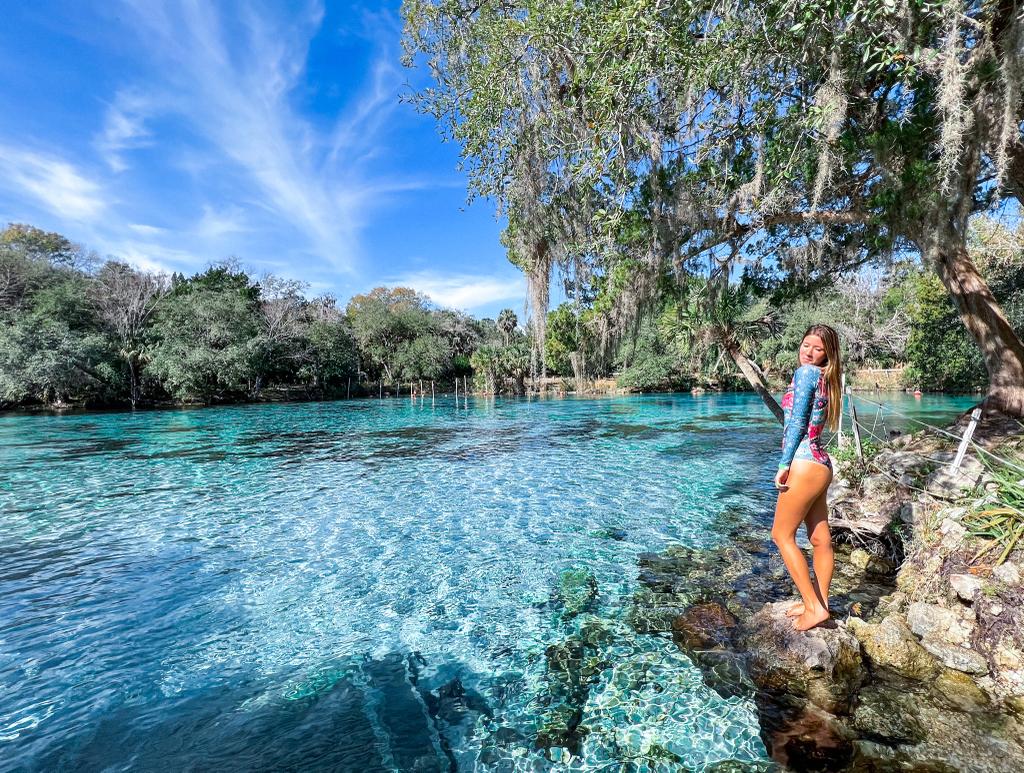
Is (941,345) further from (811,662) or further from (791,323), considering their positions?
(811,662)

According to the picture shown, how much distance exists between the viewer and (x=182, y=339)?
32500 millimetres

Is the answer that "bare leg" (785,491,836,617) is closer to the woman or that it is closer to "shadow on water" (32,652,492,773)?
the woman

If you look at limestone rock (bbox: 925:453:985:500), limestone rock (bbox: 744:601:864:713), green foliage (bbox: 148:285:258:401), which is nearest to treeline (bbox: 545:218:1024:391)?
limestone rock (bbox: 925:453:985:500)

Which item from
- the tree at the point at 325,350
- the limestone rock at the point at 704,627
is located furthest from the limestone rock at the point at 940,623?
the tree at the point at 325,350

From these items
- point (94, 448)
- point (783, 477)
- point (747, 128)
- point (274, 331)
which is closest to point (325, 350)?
point (274, 331)

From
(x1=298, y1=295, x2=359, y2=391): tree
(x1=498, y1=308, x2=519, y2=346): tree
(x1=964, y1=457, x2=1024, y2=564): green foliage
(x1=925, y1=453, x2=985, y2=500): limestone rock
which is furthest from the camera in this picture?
(x1=498, y1=308, x2=519, y2=346): tree

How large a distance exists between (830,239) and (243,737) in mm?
9972

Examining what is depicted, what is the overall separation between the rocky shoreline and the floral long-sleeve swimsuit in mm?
1222

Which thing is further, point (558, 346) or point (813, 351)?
point (558, 346)

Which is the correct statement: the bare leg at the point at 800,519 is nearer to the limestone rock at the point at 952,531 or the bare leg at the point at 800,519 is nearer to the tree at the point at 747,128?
the limestone rock at the point at 952,531

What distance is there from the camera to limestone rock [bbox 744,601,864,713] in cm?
289

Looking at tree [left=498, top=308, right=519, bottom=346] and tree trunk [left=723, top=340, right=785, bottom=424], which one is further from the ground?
tree [left=498, top=308, right=519, bottom=346]

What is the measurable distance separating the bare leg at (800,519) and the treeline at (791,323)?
17.0 ft

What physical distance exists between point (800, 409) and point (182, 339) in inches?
1500
